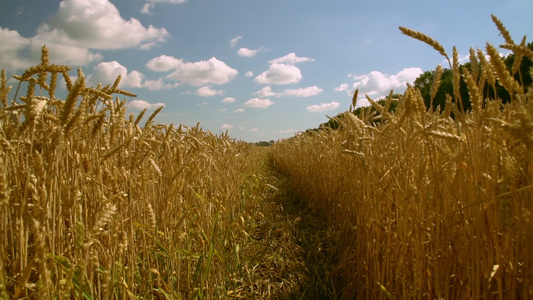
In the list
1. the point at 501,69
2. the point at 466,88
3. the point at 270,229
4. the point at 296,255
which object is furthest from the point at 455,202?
the point at 466,88

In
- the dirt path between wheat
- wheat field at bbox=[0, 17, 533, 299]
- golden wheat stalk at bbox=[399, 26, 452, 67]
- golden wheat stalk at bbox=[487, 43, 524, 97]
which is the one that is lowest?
the dirt path between wheat

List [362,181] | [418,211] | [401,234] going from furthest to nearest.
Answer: [362,181], [401,234], [418,211]

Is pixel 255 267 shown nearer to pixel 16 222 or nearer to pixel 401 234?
pixel 401 234

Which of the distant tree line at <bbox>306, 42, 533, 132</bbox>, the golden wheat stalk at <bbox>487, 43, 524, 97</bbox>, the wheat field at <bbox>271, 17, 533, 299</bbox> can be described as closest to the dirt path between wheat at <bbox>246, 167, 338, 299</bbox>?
the wheat field at <bbox>271, 17, 533, 299</bbox>

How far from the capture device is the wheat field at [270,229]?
0.87 metres

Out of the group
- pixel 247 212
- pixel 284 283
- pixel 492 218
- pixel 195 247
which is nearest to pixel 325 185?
pixel 247 212

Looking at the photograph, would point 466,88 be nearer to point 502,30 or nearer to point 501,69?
point 502,30

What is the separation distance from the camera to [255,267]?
2.36 metres

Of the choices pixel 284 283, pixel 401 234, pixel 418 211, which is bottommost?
pixel 284 283

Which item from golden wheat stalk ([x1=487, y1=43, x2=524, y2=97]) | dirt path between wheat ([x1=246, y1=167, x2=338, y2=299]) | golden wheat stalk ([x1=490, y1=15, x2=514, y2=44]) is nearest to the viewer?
golden wheat stalk ([x1=487, y1=43, x2=524, y2=97])

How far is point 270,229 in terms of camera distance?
10.8 ft

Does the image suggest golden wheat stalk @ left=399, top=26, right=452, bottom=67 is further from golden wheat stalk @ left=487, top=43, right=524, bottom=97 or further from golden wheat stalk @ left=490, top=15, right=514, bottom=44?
golden wheat stalk @ left=490, top=15, right=514, bottom=44

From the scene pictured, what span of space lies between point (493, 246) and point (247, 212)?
101 inches

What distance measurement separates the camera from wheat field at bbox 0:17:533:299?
34.4 inches
